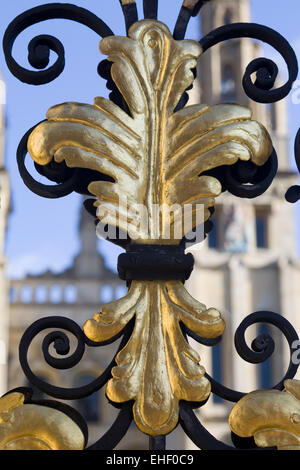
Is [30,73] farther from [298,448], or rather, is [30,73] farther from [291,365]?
[298,448]

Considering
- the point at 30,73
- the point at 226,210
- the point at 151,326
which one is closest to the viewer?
the point at 151,326

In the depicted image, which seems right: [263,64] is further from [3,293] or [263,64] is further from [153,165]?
[3,293]

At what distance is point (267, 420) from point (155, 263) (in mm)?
321

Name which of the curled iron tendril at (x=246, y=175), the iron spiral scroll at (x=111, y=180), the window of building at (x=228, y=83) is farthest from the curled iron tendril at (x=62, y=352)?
the window of building at (x=228, y=83)

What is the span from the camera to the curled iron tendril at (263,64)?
1650mm

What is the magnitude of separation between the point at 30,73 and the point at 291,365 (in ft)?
2.31

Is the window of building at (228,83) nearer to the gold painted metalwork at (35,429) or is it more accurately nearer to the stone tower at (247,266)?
the stone tower at (247,266)

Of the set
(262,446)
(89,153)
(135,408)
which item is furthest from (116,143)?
(262,446)

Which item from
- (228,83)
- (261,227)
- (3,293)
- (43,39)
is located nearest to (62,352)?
(43,39)

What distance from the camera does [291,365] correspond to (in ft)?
5.08

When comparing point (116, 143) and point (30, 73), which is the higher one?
point (30, 73)
